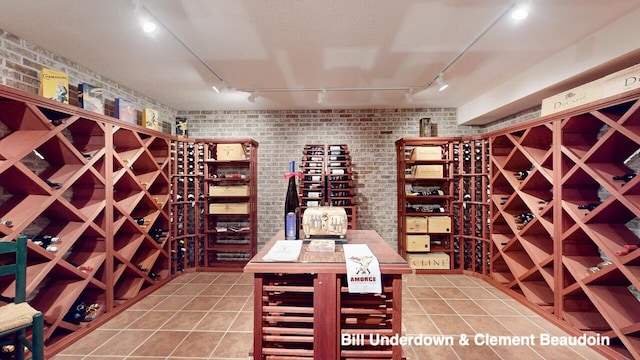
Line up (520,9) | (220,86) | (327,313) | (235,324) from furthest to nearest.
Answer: (220,86)
(235,324)
(520,9)
(327,313)

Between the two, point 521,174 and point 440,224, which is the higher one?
point 521,174

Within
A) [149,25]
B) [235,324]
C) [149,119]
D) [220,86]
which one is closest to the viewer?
[149,25]

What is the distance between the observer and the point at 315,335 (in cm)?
149

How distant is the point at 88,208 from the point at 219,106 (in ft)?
7.51

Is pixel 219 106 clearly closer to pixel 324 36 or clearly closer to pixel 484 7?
pixel 324 36

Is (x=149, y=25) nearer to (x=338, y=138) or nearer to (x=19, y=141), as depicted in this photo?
(x=19, y=141)

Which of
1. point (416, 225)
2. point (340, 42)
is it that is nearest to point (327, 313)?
point (340, 42)

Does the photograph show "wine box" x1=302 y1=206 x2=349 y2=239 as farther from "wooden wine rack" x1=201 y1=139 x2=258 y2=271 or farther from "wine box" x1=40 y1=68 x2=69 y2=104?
"wine box" x1=40 y1=68 x2=69 y2=104

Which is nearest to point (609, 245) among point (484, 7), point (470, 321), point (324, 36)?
point (470, 321)

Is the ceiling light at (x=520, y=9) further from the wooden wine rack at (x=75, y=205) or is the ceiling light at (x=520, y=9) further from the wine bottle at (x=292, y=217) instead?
the wooden wine rack at (x=75, y=205)

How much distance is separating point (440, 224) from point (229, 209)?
3265 millimetres

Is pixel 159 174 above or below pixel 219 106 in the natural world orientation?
below

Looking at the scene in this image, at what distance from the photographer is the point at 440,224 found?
3.90 meters

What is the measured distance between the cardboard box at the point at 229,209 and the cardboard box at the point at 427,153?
2.75 meters
